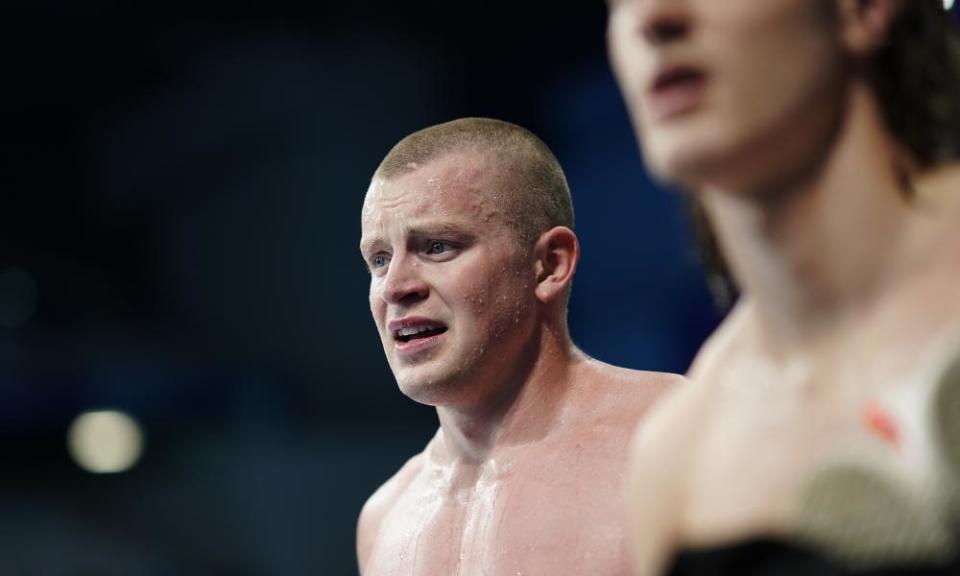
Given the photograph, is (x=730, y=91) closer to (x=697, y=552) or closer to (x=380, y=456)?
(x=697, y=552)

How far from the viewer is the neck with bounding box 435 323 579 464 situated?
1.94 meters

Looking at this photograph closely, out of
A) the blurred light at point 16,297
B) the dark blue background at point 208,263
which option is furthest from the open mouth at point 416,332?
the blurred light at point 16,297

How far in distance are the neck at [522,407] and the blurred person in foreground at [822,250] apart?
0.88m

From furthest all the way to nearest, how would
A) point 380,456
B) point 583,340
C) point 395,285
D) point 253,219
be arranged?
1. point 253,219
2. point 380,456
3. point 583,340
4. point 395,285

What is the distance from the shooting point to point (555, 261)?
2.01 meters

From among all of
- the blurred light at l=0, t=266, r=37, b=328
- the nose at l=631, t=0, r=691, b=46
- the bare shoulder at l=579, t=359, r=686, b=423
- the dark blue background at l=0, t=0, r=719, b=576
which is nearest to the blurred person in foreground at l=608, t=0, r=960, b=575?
the nose at l=631, t=0, r=691, b=46

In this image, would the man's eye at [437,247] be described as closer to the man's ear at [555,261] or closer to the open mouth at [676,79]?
the man's ear at [555,261]

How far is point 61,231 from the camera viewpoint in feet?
15.0

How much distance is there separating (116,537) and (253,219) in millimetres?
1171

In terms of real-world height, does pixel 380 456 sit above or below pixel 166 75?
below

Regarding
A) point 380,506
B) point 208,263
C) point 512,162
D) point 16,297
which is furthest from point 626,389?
point 16,297

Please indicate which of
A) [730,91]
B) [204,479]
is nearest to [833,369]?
[730,91]

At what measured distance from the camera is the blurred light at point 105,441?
14.3 feet

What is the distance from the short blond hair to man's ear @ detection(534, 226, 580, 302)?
0.06 ft
